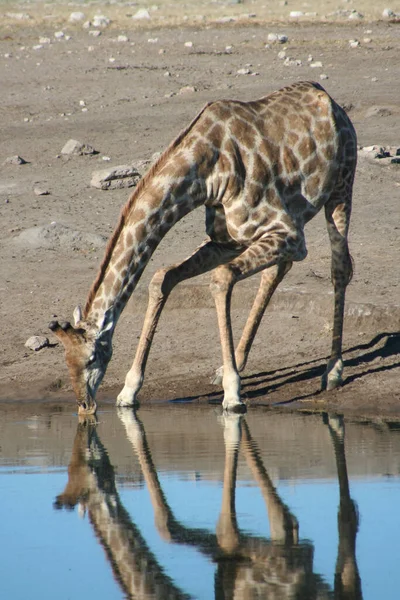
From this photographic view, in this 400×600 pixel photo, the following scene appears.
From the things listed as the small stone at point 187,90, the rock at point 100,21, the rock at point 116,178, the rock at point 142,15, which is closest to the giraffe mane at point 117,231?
the rock at point 116,178

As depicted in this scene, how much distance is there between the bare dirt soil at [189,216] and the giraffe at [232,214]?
0.57m

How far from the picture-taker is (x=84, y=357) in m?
7.80

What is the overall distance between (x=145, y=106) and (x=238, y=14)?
1085cm

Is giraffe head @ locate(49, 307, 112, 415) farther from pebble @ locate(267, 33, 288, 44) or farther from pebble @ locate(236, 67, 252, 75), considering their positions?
pebble @ locate(267, 33, 288, 44)

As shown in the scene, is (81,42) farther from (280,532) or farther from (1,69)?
(280,532)

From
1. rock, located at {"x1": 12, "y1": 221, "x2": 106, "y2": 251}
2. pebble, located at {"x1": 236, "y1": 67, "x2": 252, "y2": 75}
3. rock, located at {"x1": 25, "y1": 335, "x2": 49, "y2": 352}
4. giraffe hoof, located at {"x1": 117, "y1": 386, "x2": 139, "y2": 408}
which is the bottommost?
rock, located at {"x1": 25, "y1": 335, "x2": 49, "y2": 352}

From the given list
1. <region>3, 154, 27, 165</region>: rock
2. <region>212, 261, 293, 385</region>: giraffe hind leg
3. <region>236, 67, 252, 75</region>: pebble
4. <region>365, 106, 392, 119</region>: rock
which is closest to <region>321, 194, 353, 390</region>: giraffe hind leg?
<region>212, 261, 293, 385</region>: giraffe hind leg

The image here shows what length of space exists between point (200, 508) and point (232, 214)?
346cm

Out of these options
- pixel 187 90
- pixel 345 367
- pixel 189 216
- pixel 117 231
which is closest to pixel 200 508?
pixel 117 231

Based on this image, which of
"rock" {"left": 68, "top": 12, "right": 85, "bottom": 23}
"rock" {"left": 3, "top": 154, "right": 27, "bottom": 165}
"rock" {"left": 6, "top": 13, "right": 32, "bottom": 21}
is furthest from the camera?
"rock" {"left": 6, "top": 13, "right": 32, "bottom": 21}

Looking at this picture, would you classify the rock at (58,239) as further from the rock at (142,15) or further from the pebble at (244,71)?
the rock at (142,15)

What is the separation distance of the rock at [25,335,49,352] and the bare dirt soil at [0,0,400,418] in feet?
0.23

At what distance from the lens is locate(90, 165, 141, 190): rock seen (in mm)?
14297

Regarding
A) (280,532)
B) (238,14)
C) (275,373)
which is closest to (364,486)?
(280,532)
